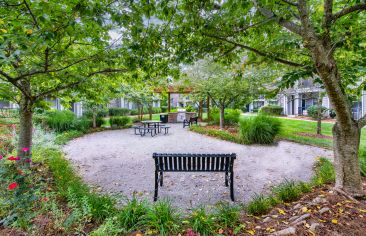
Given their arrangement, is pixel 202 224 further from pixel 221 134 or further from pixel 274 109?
pixel 274 109

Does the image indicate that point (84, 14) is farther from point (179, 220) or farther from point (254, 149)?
point (254, 149)

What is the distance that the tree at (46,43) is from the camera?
6.60 feet

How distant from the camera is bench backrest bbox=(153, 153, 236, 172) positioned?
3.85 meters

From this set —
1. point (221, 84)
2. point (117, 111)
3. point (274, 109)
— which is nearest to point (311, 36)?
point (221, 84)

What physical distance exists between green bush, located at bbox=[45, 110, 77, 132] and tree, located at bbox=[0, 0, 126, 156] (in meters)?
8.10

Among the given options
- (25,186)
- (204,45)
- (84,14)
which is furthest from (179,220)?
(204,45)

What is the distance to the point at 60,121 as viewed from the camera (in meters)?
11.3

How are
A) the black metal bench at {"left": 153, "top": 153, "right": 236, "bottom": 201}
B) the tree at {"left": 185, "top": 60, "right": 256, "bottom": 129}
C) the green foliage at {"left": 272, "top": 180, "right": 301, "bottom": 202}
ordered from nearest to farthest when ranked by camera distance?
the green foliage at {"left": 272, "top": 180, "right": 301, "bottom": 202} → the black metal bench at {"left": 153, "top": 153, "right": 236, "bottom": 201} → the tree at {"left": 185, "top": 60, "right": 256, "bottom": 129}

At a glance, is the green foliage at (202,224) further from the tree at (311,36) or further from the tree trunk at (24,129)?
the tree trunk at (24,129)

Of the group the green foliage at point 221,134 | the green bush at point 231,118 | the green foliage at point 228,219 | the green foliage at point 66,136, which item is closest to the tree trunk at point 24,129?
the green foliage at point 228,219

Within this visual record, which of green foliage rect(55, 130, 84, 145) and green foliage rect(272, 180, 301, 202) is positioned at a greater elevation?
green foliage rect(55, 130, 84, 145)

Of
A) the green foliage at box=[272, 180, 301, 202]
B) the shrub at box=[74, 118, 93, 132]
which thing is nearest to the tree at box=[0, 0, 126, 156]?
the green foliage at box=[272, 180, 301, 202]

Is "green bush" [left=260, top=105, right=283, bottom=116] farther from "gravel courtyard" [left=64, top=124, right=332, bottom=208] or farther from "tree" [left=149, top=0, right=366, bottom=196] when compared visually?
"tree" [left=149, top=0, right=366, bottom=196]

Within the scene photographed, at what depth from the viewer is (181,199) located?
3715 millimetres
